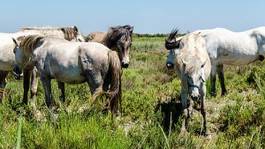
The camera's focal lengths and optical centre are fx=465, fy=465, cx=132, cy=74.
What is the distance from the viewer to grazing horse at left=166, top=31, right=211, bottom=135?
7.25 m

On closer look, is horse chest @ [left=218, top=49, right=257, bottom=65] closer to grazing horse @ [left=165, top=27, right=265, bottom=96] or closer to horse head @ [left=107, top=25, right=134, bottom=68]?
grazing horse @ [left=165, top=27, right=265, bottom=96]

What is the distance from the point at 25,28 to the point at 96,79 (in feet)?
15.5

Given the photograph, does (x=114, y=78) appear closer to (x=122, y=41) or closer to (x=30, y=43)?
(x=122, y=41)

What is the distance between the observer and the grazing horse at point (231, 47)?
1159cm

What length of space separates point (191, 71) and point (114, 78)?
1347 millimetres

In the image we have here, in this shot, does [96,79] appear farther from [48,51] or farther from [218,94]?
[218,94]

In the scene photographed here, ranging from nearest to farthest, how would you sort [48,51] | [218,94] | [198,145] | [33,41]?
[198,145]
[48,51]
[33,41]
[218,94]

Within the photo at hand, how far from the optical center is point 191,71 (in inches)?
289

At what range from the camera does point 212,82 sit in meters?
11.5

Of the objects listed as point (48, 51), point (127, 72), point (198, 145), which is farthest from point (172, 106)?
point (127, 72)

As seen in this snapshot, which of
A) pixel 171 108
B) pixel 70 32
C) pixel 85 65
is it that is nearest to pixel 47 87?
pixel 85 65

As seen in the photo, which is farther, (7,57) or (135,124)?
(7,57)

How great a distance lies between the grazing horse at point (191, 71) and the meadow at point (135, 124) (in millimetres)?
382

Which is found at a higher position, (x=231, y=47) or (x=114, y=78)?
(x=231, y=47)
